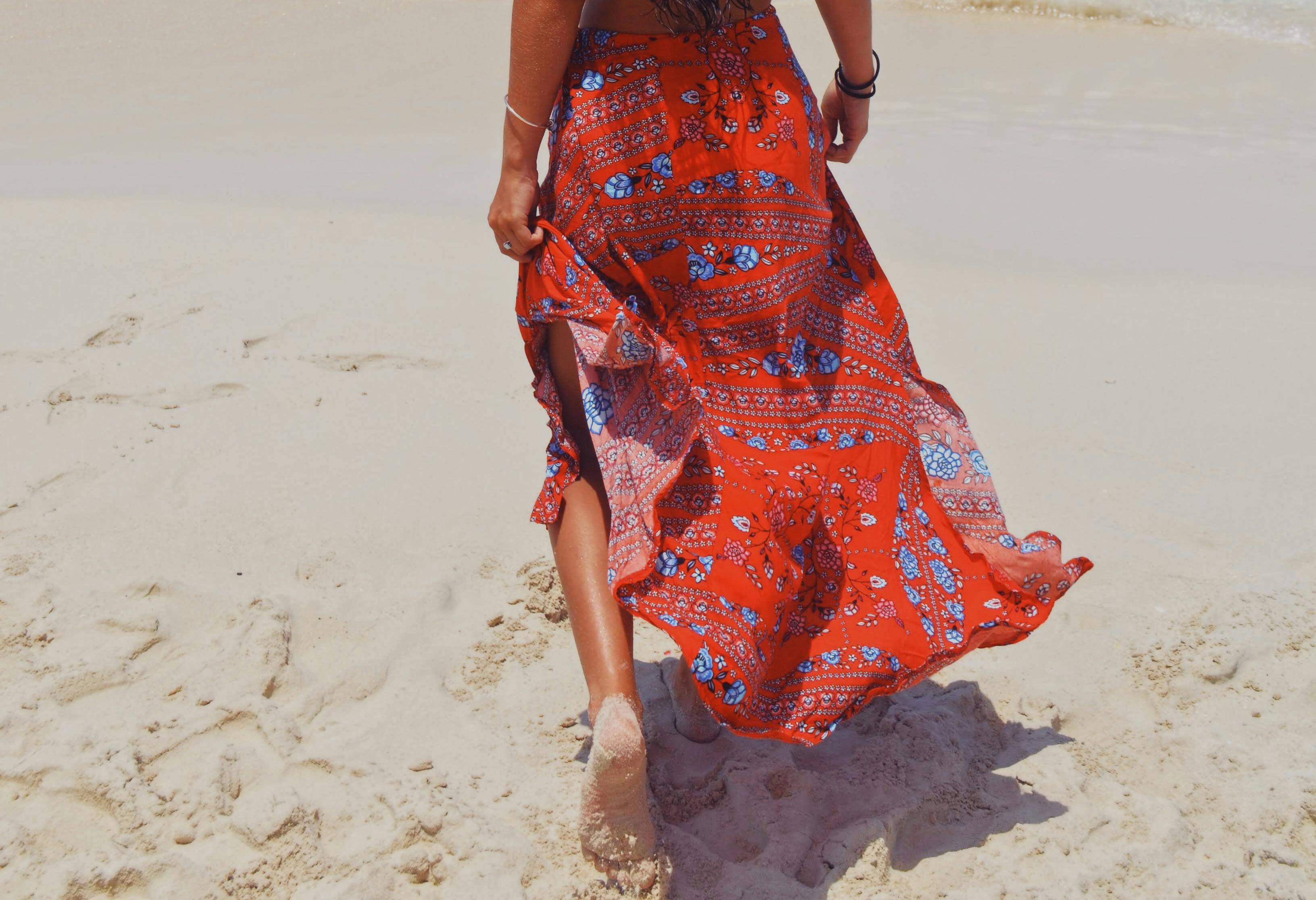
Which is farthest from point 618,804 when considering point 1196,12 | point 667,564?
point 1196,12

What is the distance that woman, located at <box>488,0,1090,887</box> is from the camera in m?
1.91

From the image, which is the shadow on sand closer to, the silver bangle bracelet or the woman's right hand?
the woman's right hand

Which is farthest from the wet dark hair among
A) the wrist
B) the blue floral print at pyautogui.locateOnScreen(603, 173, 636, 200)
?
the wrist

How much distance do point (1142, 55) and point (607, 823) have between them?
9.00m

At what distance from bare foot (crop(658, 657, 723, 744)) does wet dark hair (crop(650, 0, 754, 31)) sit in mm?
1309

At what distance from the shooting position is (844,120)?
8.34 feet

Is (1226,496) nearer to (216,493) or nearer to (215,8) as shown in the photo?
(216,493)

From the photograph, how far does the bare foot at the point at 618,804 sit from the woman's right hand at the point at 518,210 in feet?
2.69

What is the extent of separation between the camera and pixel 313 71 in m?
8.30

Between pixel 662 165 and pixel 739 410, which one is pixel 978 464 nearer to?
pixel 739 410

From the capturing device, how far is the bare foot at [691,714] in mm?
2480

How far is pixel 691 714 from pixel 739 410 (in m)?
0.79

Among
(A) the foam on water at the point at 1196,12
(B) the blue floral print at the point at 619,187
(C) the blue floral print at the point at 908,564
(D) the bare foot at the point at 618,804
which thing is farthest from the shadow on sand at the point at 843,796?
(A) the foam on water at the point at 1196,12

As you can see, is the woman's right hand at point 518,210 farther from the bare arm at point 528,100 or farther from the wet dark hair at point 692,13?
the wet dark hair at point 692,13
